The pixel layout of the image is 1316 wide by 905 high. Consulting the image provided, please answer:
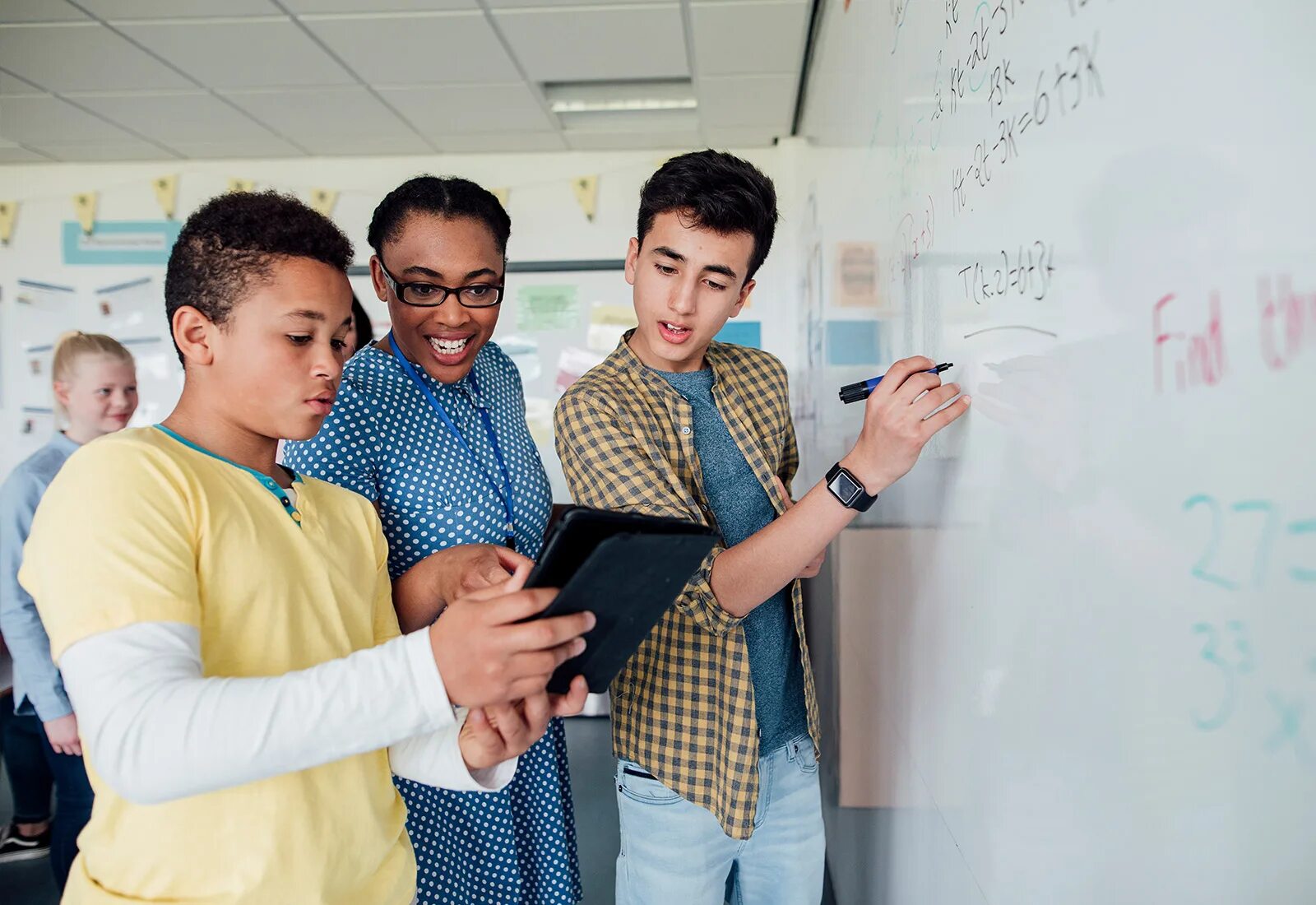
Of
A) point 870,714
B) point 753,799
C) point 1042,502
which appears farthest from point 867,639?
point 1042,502

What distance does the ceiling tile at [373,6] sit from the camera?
2.38 metres

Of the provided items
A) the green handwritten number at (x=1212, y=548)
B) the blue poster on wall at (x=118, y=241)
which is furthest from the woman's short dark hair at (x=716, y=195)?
the blue poster on wall at (x=118, y=241)

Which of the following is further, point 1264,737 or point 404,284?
point 404,284

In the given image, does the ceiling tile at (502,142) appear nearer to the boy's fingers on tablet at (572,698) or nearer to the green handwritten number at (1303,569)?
the boy's fingers on tablet at (572,698)

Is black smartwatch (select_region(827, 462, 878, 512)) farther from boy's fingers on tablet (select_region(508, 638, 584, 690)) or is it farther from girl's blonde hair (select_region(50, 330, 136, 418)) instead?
girl's blonde hair (select_region(50, 330, 136, 418))

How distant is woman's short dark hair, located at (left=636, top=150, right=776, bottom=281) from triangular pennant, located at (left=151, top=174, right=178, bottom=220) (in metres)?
3.41

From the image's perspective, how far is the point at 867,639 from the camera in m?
1.48

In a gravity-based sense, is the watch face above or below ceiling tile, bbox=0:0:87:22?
below

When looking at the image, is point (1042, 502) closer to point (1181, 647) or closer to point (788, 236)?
point (1181, 647)

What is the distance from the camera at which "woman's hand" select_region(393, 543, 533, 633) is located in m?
0.83

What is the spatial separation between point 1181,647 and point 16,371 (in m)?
4.51

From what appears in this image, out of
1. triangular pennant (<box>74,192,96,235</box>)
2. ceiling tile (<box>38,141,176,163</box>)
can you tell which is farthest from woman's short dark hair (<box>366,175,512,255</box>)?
triangular pennant (<box>74,192,96,235</box>)

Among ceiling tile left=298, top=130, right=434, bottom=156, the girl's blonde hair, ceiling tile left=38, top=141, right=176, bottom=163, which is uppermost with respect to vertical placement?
ceiling tile left=298, top=130, right=434, bottom=156

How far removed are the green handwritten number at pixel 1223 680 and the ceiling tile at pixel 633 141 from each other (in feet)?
10.9
